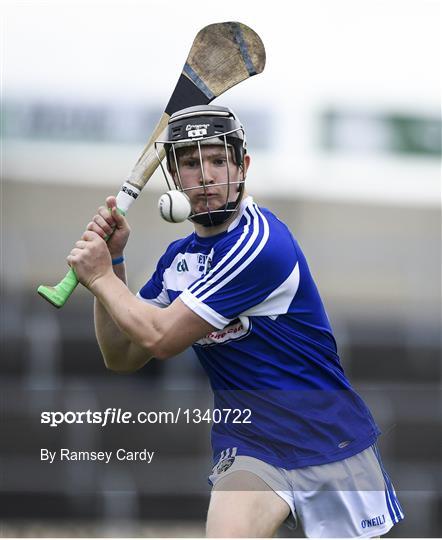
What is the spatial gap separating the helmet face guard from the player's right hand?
20cm

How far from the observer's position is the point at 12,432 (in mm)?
7215

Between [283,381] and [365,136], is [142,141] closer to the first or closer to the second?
[365,136]

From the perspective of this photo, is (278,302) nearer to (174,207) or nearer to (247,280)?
(247,280)

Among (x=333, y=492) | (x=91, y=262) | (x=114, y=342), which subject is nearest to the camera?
(x=91, y=262)

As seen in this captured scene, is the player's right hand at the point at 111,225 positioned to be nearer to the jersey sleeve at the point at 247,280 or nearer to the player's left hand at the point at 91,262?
the player's left hand at the point at 91,262

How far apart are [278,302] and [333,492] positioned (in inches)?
26.0

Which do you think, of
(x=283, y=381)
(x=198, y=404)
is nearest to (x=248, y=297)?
(x=283, y=381)

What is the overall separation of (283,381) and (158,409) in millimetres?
Result: 4013

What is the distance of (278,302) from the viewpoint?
3354 mm

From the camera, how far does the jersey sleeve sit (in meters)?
3.26

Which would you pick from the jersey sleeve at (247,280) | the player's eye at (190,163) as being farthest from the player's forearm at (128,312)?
the player's eye at (190,163)

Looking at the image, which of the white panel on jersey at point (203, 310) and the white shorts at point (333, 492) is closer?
the white panel on jersey at point (203, 310)

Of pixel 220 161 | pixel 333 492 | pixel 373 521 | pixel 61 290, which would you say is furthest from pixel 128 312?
pixel 373 521

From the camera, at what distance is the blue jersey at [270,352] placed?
3.29 m
